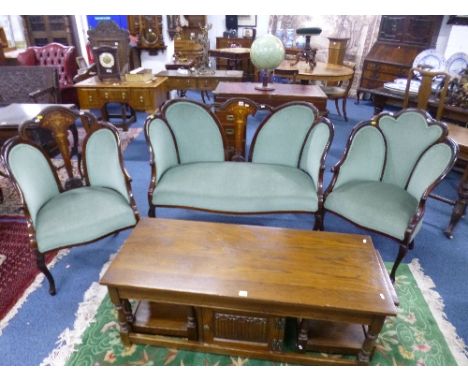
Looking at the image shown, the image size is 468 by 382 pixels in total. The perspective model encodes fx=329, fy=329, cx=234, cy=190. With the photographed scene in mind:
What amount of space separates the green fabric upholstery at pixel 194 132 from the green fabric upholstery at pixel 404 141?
4.09 ft

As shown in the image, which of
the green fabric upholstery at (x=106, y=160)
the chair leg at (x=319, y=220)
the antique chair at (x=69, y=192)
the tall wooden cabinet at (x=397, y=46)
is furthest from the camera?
the tall wooden cabinet at (x=397, y=46)

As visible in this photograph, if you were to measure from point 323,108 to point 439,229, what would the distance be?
1.37 meters

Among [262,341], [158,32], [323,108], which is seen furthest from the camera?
[158,32]

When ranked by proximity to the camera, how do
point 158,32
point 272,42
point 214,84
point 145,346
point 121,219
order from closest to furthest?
point 145,346 < point 121,219 < point 272,42 < point 214,84 < point 158,32

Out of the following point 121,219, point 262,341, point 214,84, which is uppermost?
point 214,84

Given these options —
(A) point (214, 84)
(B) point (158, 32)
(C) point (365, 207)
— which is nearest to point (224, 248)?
(C) point (365, 207)

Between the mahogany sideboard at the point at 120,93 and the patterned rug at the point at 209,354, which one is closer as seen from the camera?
the patterned rug at the point at 209,354

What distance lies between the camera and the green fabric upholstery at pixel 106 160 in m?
2.17

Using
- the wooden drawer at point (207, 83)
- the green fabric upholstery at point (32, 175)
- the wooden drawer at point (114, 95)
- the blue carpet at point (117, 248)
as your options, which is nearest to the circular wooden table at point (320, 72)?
the wooden drawer at point (207, 83)

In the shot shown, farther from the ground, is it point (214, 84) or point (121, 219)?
→ point (214, 84)

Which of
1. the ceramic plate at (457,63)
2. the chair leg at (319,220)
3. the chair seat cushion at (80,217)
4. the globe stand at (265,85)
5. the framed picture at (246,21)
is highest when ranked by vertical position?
the framed picture at (246,21)

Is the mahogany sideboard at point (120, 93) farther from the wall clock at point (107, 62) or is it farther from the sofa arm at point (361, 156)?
the sofa arm at point (361, 156)

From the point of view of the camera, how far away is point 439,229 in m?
2.67
